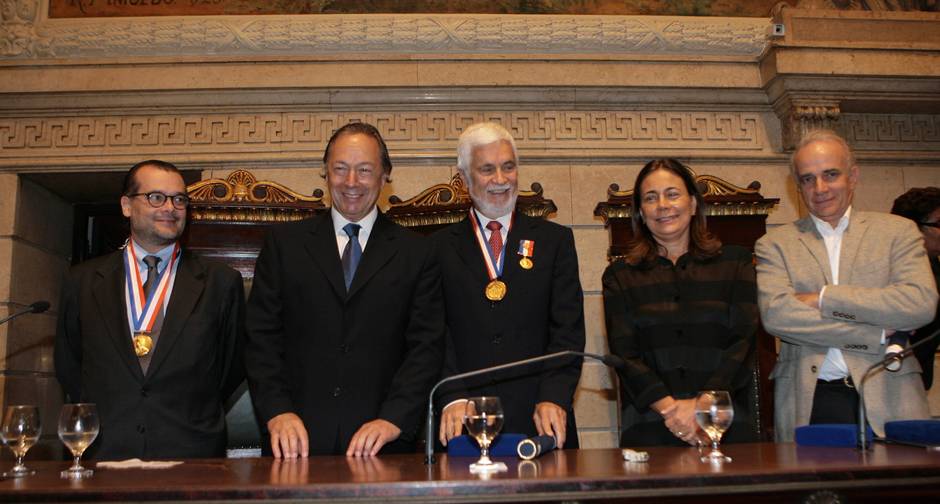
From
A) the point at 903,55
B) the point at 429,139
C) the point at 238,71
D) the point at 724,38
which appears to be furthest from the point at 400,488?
the point at 903,55

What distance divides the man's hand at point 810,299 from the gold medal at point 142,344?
2417 mm

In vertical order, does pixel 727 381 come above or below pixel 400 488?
above

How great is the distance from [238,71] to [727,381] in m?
4.19

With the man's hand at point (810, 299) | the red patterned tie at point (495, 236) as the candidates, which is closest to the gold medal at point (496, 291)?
the red patterned tie at point (495, 236)

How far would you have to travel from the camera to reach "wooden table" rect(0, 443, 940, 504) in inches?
68.7

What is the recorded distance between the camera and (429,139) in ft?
18.7

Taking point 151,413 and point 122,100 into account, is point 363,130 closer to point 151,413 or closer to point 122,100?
point 151,413

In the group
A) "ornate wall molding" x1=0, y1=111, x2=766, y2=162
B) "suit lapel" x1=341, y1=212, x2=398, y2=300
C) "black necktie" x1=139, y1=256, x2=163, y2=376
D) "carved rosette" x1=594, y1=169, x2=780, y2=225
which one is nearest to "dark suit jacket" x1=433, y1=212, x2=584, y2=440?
"suit lapel" x1=341, y1=212, x2=398, y2=300

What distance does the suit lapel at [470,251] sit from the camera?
121 inches

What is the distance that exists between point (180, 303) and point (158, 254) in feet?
1.01

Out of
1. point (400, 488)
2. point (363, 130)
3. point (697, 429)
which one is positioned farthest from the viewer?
point (363, 130)

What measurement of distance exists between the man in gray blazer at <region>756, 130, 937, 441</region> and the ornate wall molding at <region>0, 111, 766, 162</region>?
257cm

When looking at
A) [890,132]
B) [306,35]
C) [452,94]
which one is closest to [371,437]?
[452,94]

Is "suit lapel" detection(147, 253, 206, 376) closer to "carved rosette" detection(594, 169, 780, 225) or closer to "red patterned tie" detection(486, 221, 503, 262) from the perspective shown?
"red patterned tie" detection(486, 221, 503, 262)
